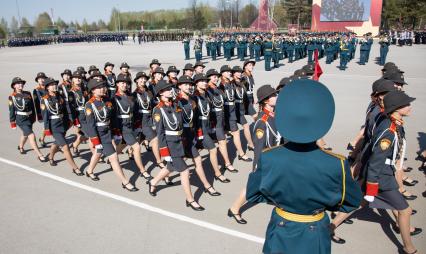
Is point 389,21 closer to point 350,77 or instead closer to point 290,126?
point 350,77

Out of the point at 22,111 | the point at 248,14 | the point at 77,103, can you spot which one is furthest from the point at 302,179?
the point at 248,14

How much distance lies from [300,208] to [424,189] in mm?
4794

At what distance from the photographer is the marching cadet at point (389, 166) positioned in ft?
12.5

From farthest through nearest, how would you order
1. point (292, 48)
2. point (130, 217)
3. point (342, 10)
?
point (342, 10) → point (292, 48) → point (130, 217)

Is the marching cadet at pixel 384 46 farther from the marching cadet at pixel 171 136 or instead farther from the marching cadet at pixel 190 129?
the marching cadet at pixel 171 136

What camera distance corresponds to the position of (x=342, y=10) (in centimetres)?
5578

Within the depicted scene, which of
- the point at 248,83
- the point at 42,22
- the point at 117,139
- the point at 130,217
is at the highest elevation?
the point at 42,22

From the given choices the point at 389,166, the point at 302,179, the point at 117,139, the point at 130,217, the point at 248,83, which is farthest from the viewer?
the point at 248,83

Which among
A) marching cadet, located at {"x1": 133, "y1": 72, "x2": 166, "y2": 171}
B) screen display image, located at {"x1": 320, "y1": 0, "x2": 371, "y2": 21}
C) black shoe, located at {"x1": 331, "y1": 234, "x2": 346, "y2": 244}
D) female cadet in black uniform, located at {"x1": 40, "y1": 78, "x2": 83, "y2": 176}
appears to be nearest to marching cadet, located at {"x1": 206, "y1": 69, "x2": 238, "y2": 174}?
marching cadet, located at {"x1": 133, "y1": 72, "x2": 166, "y2": 171}

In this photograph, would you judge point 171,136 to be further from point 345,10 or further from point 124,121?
point 345,10

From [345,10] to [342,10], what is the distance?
0.49 metres

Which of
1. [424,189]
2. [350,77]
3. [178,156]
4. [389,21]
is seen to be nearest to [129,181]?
[178,156]

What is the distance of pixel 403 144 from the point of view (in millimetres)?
4422

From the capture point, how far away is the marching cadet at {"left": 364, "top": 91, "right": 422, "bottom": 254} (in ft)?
12.5
